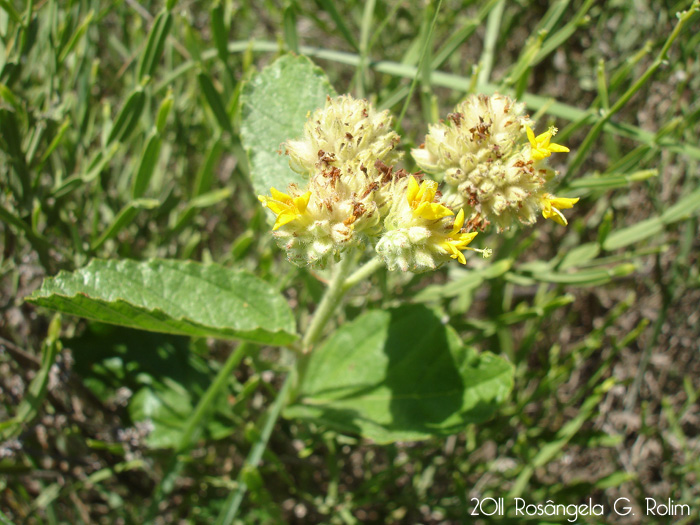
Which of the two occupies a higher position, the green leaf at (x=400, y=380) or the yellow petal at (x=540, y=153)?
the yellow petal at (x=540, y=153)

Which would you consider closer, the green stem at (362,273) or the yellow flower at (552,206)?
the yellow flower at (552,206)

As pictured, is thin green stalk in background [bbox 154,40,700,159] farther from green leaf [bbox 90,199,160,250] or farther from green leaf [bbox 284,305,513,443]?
green leaf [bbox 284,305,513,443]

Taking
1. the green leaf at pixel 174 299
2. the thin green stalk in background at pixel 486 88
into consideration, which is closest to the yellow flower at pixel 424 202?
the green leaf at pixel 174 299

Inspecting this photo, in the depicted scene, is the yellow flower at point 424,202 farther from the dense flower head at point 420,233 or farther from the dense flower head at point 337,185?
the dense flower head at point 337,185

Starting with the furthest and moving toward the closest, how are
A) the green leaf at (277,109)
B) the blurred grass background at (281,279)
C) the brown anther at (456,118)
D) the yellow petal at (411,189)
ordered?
the blurred grass background at (281,279) → the green leaf at (277,109) → the brown anther at (456,118) → the yellow petal at (411,189)

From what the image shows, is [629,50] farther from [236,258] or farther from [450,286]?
[236,258]

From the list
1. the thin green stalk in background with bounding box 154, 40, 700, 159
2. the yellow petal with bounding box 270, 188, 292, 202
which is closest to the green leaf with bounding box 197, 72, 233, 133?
the thin green stalk in background with bounding box 154, 40, 700, 159

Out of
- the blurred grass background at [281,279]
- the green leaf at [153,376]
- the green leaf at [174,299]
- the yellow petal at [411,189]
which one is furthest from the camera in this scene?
the green leaf at [153,376]
